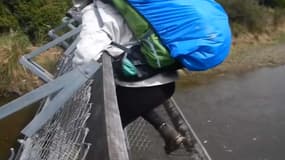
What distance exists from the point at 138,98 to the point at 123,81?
0.52 feet

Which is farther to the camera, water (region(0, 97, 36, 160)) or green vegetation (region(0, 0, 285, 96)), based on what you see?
green vegetation (region(0, 0, 285, 96))

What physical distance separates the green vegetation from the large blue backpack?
17.5ft

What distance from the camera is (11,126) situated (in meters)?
7.23

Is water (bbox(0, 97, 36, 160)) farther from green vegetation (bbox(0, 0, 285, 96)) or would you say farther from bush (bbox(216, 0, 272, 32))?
bush (bbox(216, 0, 272, 32))

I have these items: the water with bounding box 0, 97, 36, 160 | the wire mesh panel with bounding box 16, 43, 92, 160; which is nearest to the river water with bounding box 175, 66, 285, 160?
the water with bounding box 0, 97, 36, 160

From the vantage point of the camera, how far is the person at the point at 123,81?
10.4 ft

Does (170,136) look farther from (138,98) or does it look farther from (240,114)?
(240,114)

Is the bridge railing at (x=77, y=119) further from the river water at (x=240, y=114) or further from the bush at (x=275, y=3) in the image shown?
the bush at (x=275, y=3)

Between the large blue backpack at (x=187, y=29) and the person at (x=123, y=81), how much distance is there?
0.14 m

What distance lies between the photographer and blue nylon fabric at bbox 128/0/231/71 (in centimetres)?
319

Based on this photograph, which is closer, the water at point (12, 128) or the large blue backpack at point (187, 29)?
the large blue backpack at point (187, 29)

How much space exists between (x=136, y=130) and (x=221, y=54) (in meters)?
1.98

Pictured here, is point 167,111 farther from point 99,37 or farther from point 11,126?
point 11,126

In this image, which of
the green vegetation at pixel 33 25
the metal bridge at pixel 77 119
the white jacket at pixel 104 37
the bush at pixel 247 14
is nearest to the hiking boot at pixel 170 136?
the white jacket at pixel 104 37
